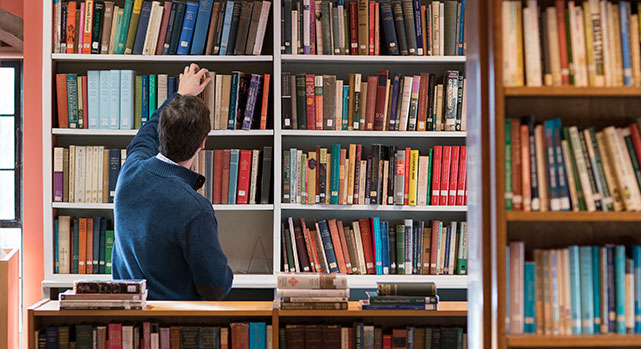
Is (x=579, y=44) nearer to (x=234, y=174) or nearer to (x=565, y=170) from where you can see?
(x=565, y=170)

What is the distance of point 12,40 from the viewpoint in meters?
4.57

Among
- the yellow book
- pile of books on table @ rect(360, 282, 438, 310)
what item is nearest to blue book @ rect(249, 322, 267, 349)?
pile of books on table @ rect(360, 282, 438, 310)

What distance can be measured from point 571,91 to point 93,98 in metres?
2.53

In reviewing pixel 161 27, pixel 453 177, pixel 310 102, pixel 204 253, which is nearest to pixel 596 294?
pixel 204 253

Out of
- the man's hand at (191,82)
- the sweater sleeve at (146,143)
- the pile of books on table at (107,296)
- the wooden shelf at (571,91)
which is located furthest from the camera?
the man's hand at (191,82)

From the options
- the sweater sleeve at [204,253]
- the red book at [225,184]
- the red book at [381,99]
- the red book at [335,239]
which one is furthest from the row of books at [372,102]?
the sweater sleeve at [204,253]

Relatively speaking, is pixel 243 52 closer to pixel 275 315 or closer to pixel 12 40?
pixel 275 315

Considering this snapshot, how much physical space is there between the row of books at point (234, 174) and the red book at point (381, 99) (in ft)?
1.89

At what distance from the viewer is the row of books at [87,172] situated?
139 inches

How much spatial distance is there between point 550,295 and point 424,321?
0.74 m

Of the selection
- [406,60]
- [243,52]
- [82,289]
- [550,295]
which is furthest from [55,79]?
[550,295]

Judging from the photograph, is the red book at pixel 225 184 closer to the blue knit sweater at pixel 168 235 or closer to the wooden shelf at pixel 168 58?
the wooden shelf at pixel 168 58

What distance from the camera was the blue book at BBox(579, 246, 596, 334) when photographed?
1.84 metres

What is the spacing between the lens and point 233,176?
3531mm
